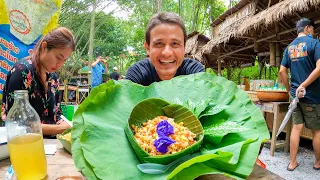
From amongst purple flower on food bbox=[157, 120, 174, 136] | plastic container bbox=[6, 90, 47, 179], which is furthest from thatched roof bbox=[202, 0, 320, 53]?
plastic container bbox=[6, 90, 47, 179]

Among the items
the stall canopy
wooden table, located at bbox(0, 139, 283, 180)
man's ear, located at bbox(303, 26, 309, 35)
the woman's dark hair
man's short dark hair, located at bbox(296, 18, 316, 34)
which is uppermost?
the stall canopy

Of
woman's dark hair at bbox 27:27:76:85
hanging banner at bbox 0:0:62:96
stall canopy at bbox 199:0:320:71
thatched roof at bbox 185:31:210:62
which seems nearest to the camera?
woman's dark hair at bbox 27:27:76:85

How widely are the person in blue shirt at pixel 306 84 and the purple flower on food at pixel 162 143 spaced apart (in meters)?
3.07

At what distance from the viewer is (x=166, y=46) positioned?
51.4 inches

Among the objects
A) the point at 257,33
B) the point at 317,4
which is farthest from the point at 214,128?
the point at 257,33

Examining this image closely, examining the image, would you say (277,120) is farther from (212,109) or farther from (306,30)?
(212,109)

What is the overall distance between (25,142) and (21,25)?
73.0 inches

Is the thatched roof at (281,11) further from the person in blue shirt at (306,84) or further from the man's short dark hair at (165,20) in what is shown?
the man's short dark hair at (165,20)

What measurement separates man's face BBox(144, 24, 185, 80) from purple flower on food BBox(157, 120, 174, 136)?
668 millimetres

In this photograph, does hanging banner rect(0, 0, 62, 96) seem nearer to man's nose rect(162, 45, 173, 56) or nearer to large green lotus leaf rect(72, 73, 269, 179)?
man's nose rect(162, 45, 173, 56)

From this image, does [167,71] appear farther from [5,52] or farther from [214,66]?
[214,66]

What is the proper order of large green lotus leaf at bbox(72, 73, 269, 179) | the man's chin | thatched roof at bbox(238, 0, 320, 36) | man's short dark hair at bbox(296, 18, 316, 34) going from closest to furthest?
large green lotus leaf at bbox(72, 73, 269, 179) < the man's chin < man's short dark hair at bbox(296, 18, 316, 34) < thatched roof at bbox(238, 0, 320, 36)

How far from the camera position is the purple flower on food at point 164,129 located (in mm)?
678

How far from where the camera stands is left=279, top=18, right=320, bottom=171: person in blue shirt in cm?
308
